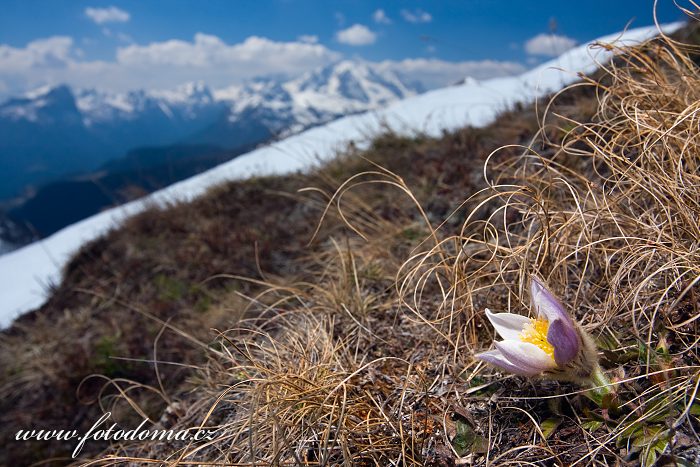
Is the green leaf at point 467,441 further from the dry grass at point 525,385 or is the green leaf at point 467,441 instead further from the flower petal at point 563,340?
the flower petal at point 563,340

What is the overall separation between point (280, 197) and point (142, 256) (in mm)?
1639

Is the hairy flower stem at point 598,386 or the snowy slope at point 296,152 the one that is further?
the snowy slope at point 296,152

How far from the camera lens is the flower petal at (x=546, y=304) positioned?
1031 mm

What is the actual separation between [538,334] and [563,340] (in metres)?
0.10

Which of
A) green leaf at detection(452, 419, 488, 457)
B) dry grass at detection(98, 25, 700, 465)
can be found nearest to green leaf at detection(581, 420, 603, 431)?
dry grass at detection(98, 25, 700, 465)

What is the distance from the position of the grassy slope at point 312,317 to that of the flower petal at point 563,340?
0.18 m

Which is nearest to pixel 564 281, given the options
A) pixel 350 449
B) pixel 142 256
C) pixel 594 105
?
pixel 350 449

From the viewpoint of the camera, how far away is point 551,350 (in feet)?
3.46

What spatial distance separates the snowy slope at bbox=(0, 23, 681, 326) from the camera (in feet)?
18.8

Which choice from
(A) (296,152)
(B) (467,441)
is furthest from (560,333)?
(A) (296,152)

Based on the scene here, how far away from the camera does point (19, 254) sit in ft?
27.6

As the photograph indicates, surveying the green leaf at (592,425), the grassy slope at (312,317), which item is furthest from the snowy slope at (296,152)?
the green leaf at (592,425)

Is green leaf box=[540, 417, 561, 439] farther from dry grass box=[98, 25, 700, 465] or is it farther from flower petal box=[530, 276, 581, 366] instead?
flower petal box=[530, 276, 581, 366]

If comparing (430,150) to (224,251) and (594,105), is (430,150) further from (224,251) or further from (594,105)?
(224,251)
